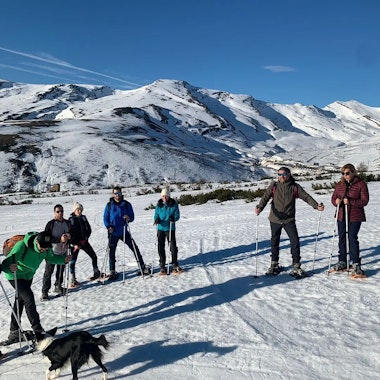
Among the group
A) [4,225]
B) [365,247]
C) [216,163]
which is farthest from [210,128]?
[365,247]

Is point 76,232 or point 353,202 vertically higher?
point 353,202

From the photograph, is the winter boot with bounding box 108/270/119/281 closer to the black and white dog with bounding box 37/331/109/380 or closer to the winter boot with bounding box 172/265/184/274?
the winter boot with bounding box 172/265/184/274

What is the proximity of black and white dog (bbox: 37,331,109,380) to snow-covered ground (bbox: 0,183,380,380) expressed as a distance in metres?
0.32

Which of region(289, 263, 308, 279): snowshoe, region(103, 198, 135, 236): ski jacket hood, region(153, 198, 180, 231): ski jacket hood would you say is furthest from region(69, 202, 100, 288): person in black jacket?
region(289, 263, 308, 279): snowshoe

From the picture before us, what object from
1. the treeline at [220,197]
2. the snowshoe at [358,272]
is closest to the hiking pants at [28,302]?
the snowshoe at [358,272]

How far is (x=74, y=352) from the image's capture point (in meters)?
4.35

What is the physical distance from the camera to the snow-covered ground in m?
4.60

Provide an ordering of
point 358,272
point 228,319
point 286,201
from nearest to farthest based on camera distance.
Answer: point 228,319
point 358,272
point 286,201

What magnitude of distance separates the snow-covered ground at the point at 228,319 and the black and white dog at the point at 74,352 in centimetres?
32

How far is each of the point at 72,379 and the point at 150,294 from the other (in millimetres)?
3051

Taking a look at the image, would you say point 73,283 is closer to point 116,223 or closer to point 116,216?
point 116,223

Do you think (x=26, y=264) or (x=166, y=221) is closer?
(x=26, y=264)

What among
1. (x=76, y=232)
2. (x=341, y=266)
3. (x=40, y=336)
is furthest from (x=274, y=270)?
(x=40, y=336)

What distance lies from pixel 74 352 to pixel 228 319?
8.02ft
